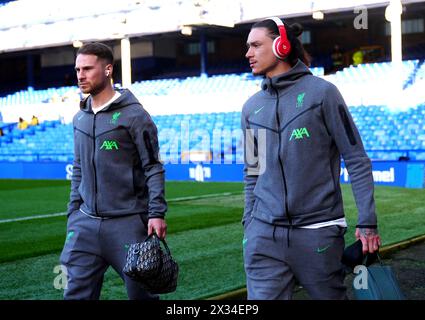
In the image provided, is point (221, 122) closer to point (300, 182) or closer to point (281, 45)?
point (281, 45)

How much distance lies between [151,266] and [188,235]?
681cm

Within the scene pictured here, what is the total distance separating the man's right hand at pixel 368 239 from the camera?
366 centimetres

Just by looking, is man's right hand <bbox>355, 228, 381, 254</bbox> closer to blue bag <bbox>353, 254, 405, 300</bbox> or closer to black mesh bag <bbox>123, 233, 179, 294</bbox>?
blue bag <bbox>353, 254, 405, 300</bbox>

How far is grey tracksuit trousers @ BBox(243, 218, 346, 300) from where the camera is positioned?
3.80 meters

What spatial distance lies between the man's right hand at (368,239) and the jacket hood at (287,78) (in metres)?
0.84

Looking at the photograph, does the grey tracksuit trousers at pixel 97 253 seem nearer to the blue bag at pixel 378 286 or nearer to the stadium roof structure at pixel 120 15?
the blue bag at pixel 378 286

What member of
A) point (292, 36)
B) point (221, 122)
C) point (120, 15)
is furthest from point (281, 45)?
point (120, 15)

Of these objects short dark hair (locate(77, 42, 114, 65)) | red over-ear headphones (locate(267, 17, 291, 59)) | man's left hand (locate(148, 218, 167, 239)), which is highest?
short dark hair (locate(77, 42, 114, 65))

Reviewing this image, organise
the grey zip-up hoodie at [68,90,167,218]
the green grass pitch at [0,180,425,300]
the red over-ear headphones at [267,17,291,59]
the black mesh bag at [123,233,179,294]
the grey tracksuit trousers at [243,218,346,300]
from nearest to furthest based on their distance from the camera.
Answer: the grey tracksuit trousers at [243,218,346,300] < the red over-ear headphones at [267,17,291,59] < the black mesh bag at [123,233,179,294] < the grey zip-up hoodie at [68,90,167,218] < the green grass pitch at [0,180,425,300]

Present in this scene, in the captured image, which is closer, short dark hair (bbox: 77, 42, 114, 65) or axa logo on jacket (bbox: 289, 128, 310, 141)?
axa logo on jacket (bbox: 289, 128, 310, 141)

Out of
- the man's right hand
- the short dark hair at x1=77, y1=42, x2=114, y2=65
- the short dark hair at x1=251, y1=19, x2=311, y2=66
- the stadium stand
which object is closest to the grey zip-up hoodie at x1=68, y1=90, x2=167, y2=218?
the short dark hair at x1=77, y1=42, x2=114, y2=65

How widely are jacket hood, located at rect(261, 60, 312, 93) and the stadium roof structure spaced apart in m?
23.2

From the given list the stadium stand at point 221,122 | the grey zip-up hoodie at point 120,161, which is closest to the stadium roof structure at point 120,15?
the stadium stand at point 221,122

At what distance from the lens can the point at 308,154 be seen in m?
3.84
